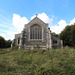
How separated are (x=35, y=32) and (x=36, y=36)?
1099 millimetres

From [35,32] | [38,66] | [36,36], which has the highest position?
[35,32]

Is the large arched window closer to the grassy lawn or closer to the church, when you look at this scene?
the church

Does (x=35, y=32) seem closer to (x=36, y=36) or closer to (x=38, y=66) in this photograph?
(x=36, y=36)

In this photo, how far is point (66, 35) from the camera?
27062 mm

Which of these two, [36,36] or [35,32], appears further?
[35,32]

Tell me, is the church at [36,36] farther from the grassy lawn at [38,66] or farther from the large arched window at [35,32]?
the grassy lawn at [38,66]

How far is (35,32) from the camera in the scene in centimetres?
1931

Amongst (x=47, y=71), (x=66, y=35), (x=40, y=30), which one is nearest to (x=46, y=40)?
(x=40, y=30)

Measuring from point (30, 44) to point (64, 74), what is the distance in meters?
15.6

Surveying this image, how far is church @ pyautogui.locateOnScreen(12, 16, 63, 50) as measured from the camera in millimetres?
18438

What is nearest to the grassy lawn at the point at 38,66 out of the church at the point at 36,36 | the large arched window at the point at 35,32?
the church at the point at 36,36

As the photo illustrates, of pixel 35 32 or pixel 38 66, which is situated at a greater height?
pixel 35 32

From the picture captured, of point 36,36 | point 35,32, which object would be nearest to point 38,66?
point 36,36

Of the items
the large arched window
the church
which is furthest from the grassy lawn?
the large arched window
